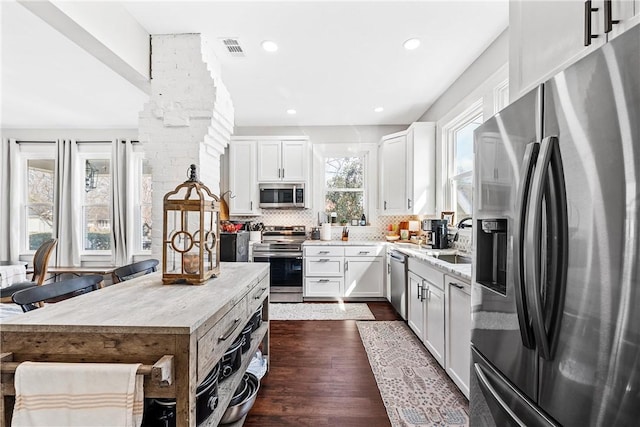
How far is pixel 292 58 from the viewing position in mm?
2959

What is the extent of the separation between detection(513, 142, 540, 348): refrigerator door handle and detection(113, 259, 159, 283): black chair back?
6.63 ft

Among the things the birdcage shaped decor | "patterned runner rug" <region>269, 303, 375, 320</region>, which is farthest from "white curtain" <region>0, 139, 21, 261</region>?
the birdcage shaped decor

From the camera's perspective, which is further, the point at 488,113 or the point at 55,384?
the point at 488,113

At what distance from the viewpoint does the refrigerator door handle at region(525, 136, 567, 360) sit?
803 millimetres

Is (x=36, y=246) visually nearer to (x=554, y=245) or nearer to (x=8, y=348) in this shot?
(x=8, y=348)

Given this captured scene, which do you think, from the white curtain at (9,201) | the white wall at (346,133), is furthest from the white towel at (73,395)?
the white curtain at (9,201)

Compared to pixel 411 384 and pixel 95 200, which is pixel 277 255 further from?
pixel 95 200

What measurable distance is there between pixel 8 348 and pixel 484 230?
5.58 feet

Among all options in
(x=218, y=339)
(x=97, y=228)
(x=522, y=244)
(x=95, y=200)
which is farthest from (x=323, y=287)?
(x=95, y=200)

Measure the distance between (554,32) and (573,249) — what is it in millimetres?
824

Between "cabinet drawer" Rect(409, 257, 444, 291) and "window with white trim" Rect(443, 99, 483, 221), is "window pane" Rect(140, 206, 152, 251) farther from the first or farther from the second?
"window with white trim" Rect(443, 99, 483, 221)

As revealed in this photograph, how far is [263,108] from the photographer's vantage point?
428cm

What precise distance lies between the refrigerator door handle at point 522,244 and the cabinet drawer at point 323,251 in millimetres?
3476

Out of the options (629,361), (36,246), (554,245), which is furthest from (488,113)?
(36,246)
